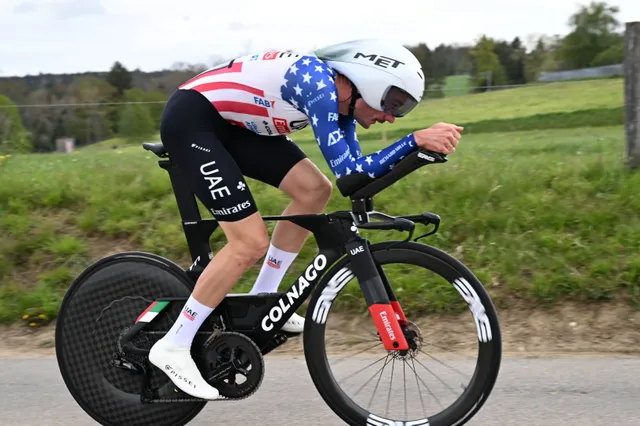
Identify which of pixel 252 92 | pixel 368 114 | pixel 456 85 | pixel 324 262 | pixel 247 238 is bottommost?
pixel 324 262

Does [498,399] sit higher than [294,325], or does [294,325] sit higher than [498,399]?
[294,325]

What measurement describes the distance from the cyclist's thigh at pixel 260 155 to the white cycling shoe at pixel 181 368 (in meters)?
0.87

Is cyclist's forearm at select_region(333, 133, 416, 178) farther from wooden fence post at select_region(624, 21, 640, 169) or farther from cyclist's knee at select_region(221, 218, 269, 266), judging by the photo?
wooden fence post at select_region(624, 21, 640, 169)

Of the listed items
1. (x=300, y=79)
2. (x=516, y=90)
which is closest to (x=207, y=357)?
(x=300, y=79)

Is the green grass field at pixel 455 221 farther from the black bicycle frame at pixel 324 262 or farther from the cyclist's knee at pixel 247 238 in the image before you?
the cyclist's knee at pixel 247 238

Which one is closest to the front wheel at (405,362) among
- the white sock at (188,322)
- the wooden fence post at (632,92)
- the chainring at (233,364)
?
the chainring at (233,364)

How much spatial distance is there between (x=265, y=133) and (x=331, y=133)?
0.47 metres

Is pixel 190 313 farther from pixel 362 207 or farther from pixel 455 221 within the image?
pixel 455 221

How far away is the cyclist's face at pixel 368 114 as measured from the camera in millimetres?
3283

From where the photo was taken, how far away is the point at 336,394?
336 cm

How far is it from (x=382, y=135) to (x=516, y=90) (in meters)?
4.82

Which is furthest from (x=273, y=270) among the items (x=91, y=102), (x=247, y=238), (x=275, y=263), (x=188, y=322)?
(x=91, y=102)

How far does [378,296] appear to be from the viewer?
3.30m

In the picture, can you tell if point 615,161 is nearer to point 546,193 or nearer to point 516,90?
point 546,193
